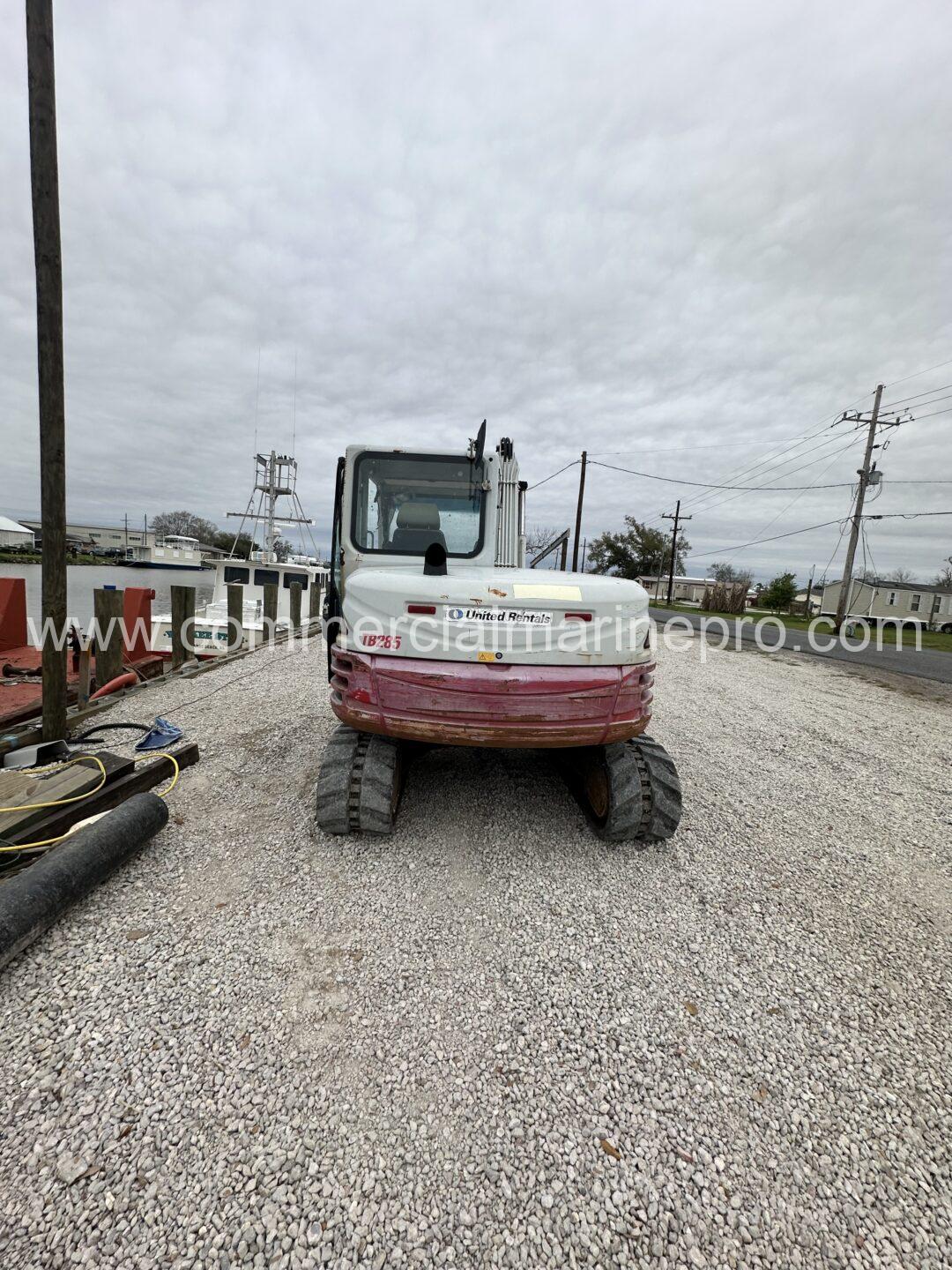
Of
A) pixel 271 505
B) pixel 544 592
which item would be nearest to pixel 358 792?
pixel 544 592

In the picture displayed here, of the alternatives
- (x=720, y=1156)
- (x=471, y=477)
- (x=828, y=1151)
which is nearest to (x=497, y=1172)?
(x=720, y=1156)

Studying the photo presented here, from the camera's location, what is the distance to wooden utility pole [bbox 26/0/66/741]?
12.7 ft

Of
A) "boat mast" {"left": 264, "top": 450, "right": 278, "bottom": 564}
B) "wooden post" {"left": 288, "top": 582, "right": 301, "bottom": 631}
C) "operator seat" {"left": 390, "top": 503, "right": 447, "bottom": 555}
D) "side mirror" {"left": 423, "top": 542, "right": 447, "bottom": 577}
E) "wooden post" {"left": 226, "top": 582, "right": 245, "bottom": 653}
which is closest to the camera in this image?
"side mirror" {"left": 423, "top": 542, "right": 447, "bottom": 577}

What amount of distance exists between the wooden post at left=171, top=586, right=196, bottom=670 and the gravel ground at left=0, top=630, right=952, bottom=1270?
4.89 metres

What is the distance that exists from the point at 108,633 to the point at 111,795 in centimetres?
456

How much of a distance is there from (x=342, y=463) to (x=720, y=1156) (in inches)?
168

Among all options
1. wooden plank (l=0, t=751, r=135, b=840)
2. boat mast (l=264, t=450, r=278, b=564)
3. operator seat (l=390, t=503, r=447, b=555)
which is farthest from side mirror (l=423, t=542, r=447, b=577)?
boat mast (l=264, t=450, r=278, b=564)

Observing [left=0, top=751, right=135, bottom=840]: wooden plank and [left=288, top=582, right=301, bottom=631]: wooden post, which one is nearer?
[left=0, top=751, right=135, bottom=840]: wooden plank

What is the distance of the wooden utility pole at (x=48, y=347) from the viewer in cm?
386

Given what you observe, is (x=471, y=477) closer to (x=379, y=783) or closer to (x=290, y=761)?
(x=379, y=783)

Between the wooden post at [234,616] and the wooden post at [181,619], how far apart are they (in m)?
1.30

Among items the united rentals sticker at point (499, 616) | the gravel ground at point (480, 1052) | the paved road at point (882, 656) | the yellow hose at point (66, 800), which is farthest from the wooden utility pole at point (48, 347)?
the paved road at point (882, 656)

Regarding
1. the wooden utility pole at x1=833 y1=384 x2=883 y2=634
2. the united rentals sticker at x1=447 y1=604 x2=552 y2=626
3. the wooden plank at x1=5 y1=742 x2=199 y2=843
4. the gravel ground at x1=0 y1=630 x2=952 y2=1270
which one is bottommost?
the gravel ground at x1=0 y1=630 x2=952 y2=1270

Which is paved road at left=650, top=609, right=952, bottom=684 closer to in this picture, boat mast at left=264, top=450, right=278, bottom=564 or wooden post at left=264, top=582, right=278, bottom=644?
wooden post at left=264, top=582, right=278, bottom=644
